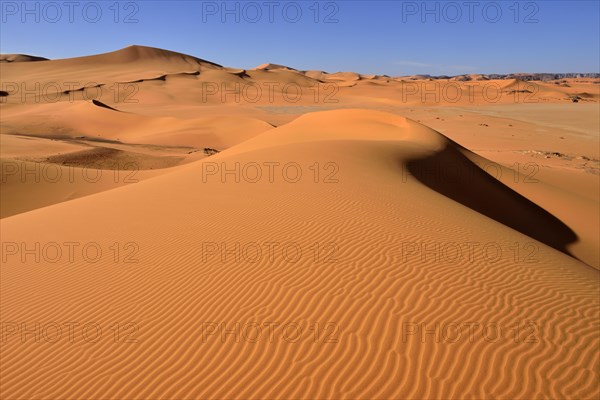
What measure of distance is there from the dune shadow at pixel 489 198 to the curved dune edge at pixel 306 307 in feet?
12.6

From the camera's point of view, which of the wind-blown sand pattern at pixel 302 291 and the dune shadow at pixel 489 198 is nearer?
the wind-blown sand pattern at pixel 302 291

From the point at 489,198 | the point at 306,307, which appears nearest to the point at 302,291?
the point at 306,307

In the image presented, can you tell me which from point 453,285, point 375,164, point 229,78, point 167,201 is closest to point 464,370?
point 453,285

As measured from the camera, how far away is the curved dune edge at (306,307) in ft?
11.2

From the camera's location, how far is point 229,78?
76.3 m

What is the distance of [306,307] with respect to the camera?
435 centimetres

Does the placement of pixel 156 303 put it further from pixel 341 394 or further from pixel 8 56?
pixel 8 56

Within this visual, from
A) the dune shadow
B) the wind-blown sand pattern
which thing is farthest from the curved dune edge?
the dune shadow

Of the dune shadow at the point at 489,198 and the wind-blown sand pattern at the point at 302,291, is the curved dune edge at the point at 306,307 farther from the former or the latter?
the dune shadow at the point at 489,198

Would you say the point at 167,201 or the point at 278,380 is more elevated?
the point at 167,201

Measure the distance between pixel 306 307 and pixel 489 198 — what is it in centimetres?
995

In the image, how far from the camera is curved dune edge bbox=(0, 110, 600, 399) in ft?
11.2

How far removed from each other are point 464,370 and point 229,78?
77797 mm

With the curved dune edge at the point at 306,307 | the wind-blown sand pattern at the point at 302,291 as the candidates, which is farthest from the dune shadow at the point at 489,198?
the curved dune edge at the point at 306,307
